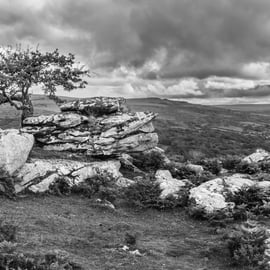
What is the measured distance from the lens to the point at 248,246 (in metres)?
11.2

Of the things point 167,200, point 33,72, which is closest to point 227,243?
point 167,200

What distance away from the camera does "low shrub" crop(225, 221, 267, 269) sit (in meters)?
10.8

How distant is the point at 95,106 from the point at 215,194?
12.3m

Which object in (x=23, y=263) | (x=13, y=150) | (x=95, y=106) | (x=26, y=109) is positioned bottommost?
(x=23, y=263)

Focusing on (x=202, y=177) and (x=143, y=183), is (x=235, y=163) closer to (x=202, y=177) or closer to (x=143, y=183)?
(x=202, y=177)

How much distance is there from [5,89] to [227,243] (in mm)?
23539

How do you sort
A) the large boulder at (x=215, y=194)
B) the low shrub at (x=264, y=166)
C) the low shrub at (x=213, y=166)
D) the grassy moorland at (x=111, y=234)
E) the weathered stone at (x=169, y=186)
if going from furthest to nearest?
the low shrub at (x=213, y=166)
the low shrub at (x=264, y=166)
the weathered stone at (x=169, y=186)
the large boulder at (x=215, y=194)
the grassy moorland at (x=111, y=234)

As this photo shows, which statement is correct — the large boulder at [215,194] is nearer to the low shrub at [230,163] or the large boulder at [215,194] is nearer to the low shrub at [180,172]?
the low shrub at [180,172]

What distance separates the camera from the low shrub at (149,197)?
17859 mm

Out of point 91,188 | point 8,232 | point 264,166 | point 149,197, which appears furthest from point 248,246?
point 264,166

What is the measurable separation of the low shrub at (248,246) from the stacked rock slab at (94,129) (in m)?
13.7

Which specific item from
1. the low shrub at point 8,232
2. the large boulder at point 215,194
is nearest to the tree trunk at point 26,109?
the large boulder at point 215,194

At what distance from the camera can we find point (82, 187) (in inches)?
766

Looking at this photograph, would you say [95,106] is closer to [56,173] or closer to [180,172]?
[56,173]
